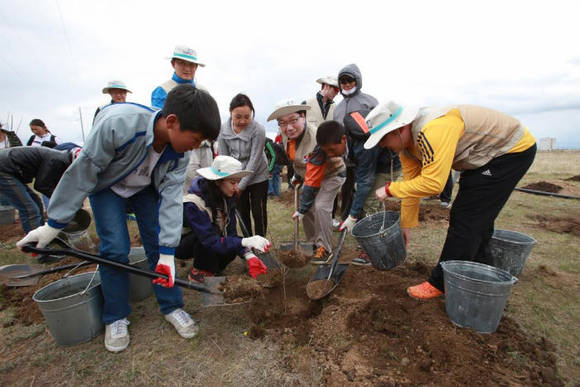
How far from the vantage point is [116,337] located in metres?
2.20

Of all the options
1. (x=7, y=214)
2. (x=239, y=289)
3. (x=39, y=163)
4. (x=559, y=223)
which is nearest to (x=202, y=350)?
(x=239, y=289)

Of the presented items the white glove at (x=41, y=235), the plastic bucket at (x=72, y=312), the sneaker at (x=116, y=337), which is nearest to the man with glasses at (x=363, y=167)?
the sneaker at (x=116, y=337)

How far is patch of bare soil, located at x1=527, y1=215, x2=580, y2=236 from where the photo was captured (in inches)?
173

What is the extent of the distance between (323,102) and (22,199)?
4498 millimetres

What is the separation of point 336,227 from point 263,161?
2072 mm

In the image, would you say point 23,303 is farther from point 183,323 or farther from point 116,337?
point 183,323

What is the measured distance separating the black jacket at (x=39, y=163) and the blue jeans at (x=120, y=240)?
1.76 metres

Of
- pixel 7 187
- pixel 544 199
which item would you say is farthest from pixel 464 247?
pixel 544 199

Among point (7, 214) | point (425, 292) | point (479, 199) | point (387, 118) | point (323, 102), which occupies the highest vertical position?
point (323, 102)

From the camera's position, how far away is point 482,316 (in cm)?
207

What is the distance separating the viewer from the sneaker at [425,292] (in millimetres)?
2561

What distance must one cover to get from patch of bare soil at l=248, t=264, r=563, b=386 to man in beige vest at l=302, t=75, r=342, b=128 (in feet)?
9.69

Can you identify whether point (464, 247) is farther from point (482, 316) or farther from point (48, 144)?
point (48, 144)

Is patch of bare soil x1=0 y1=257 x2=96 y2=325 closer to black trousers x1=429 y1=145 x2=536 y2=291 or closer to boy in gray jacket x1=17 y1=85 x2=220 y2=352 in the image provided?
boy in gray jacket x1=17 y1=85 x2=220 y2=352
